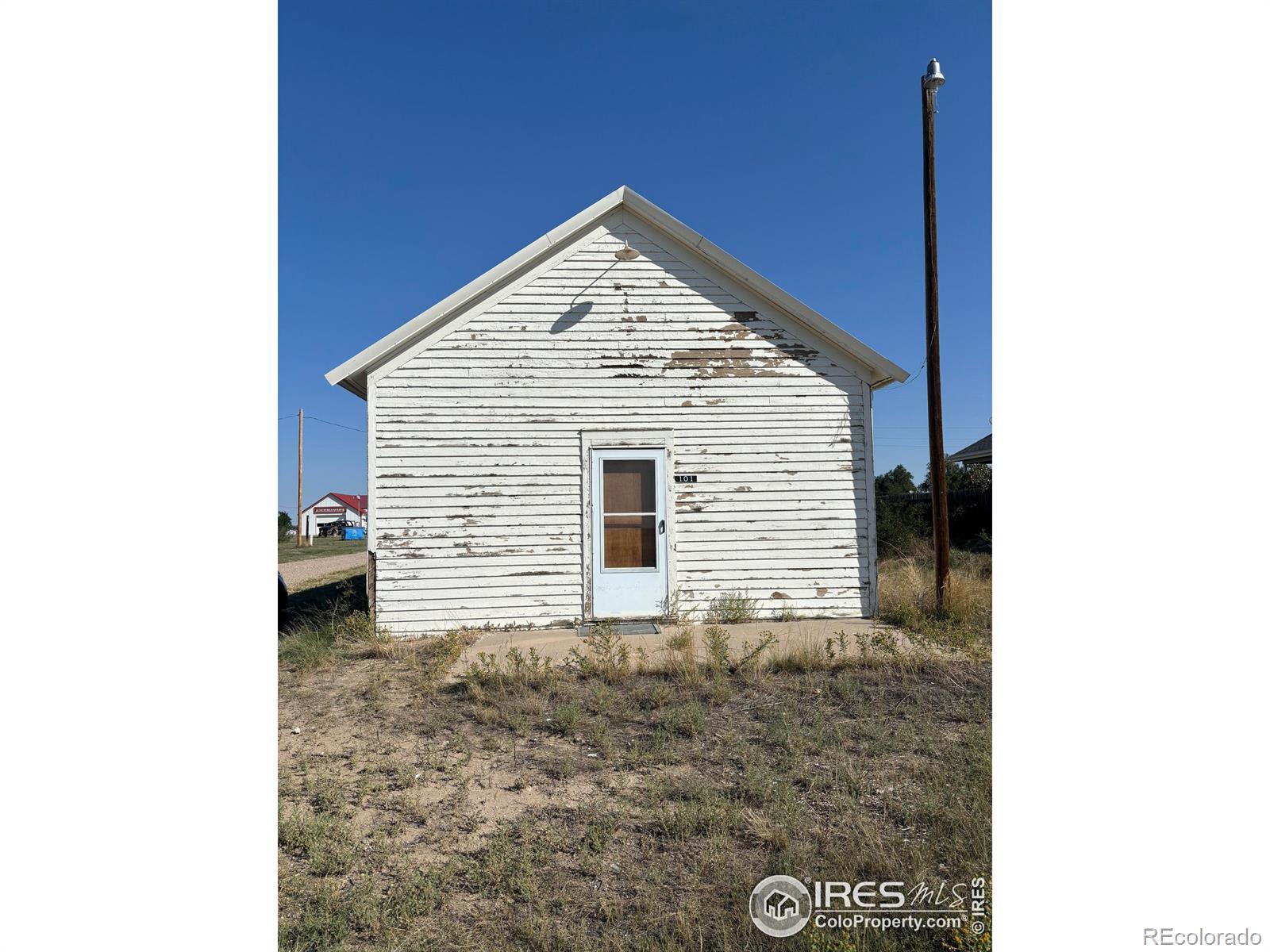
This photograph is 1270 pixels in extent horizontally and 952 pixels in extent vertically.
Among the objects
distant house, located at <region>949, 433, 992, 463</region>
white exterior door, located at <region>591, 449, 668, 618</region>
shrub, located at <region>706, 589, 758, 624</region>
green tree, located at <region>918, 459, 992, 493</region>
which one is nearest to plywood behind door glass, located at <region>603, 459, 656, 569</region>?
white exterior door, located at <region>591, 449, 668, 618</region>

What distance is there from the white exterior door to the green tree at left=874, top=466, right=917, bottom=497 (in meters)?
14.9

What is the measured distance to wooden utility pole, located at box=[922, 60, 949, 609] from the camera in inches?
291

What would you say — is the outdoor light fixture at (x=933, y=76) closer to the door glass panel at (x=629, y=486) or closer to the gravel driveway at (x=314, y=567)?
the door glass panel at (x=629, y=486)

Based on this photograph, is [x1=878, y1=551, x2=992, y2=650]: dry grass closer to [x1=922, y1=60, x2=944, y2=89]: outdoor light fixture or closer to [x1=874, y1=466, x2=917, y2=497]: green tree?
[x1=922, y1=60, x2=944, y2=89]: outdoor light fixture

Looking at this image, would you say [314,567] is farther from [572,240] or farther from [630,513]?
[572,240]

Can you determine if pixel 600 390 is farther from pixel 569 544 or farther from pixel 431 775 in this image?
pixel 431 775

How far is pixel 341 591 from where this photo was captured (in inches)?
457

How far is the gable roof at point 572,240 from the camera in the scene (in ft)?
23.6

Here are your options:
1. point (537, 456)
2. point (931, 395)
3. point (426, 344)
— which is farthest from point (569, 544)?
point (931, 395)

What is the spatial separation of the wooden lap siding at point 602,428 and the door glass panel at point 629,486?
0.37m

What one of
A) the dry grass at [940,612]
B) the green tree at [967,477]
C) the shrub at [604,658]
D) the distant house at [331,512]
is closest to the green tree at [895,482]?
the green tree at [967,477]

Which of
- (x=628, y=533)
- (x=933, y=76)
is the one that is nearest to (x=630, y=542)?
(x=628, y=533)

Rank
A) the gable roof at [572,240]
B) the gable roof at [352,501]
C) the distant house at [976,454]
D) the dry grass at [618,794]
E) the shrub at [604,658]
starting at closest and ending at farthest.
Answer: the dry grass at [618,794], the shrub at [604,658], the gable roof at [572,240], the distant house at [976,454], the gable roof at [352,501]

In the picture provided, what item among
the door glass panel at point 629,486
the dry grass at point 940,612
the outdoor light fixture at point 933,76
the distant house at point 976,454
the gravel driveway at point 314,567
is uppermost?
the outdoor light fixture at point 933,76
